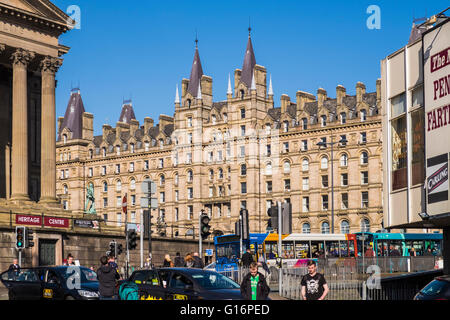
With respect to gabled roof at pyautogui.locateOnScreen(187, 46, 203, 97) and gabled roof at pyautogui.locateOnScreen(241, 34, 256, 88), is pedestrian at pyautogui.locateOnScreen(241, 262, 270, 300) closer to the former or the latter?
gabled roof at pyautogui.locateOnScreen(241, 34, 256, 88)

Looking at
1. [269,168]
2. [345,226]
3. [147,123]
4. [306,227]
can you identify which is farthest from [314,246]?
[147,123]

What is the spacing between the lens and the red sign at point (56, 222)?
48500 mm

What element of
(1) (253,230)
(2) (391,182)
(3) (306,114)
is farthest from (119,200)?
(2) (391,182)

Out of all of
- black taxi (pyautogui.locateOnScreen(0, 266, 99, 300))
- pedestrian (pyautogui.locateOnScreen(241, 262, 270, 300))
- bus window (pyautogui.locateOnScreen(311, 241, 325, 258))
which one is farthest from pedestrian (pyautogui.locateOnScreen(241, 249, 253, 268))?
bus window (pyautogui.locateOnScreen(311, 241, 325, 258))

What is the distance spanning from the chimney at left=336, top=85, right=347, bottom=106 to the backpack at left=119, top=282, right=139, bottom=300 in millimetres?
90701

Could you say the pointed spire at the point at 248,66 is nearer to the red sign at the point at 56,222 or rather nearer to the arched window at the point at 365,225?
→ the arched window at the point at 365,225

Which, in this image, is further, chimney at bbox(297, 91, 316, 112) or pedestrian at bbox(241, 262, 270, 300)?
chimney at bbox(297, 91, 316, 112)

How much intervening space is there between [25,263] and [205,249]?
78.8ft

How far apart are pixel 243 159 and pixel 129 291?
3782 inches

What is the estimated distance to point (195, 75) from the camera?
129 m

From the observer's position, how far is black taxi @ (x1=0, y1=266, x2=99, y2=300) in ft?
85.7

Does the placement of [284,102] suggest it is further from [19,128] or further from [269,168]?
[19,128]

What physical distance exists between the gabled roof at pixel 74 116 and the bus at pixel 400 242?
8443 cm

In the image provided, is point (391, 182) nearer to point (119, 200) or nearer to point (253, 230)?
point (253, 230)
